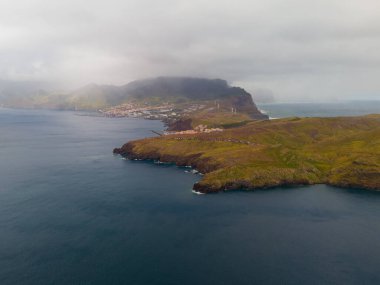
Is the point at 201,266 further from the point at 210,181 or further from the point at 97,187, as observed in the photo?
the point at 97,187

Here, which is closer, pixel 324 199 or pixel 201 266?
pixel 201 266

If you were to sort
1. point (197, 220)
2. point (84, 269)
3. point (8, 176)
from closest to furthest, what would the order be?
point (84, 269) < point (197, 220) < point (8, 176)

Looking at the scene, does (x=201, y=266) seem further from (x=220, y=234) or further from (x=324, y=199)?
(x=324, y=199)

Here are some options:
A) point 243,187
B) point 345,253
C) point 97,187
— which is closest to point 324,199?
point 243,187

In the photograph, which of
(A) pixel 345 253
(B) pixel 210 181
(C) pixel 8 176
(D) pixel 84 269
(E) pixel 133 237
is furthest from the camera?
(C) pixel 8 176

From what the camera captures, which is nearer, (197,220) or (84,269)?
(84,269)

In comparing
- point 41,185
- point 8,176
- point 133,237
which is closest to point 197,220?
point 133,237
